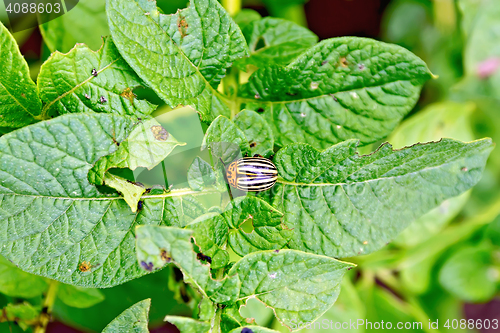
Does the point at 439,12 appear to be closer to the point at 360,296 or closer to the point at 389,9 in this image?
the point at 389,9

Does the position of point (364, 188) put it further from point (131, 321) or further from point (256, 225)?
point (131, 321)

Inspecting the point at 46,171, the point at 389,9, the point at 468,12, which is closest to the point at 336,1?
the point at 389,9

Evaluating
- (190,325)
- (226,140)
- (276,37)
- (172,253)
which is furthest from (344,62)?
(190,325)

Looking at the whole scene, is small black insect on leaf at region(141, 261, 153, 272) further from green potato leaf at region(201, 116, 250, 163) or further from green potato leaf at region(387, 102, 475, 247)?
green potato leaf at region(387, 102, 475, 247)

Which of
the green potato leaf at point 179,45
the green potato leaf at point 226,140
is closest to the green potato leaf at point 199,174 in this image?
the green potato leaf at point 226,140

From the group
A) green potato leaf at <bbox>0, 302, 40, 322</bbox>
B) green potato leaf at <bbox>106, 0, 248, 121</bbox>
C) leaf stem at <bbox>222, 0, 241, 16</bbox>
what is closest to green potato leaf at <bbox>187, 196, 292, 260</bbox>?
green potato leaf at <bbox>106, 0, 248, 121</bbox>

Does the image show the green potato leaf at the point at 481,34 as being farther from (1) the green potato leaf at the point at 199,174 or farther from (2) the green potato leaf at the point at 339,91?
(1) the green potato leaf at the point at 199,174
